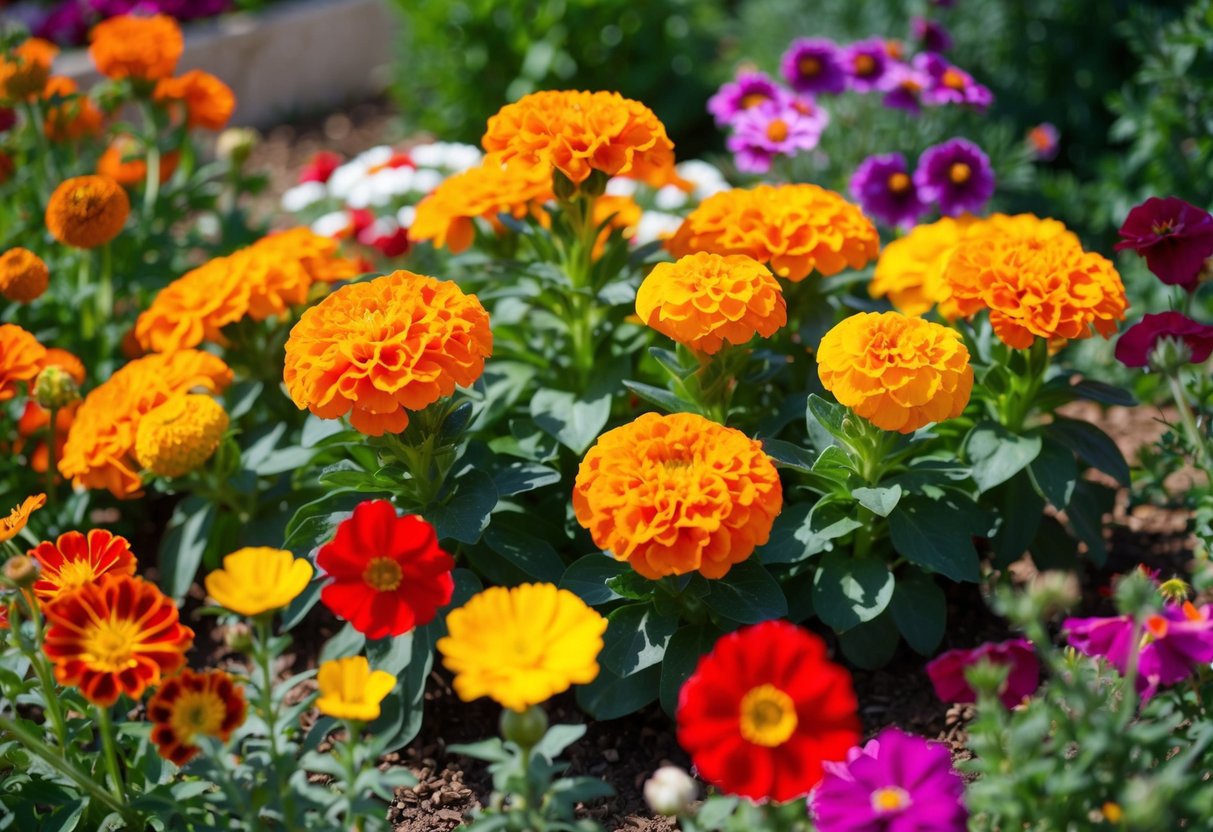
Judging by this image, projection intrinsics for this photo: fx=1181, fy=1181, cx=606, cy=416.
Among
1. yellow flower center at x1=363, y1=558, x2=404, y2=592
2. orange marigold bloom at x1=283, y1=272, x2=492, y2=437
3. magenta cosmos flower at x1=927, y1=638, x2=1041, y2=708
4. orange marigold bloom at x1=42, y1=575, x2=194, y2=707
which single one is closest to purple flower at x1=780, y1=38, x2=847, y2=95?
orange marigold bloom at x1=283, y1=272, x2=492, y2=437

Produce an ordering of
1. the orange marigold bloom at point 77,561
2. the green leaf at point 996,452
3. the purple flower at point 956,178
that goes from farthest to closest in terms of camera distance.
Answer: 1. the purple flower at point 956,178
2. the green leaf at point 996,452
3. the orange marigold bloom at point 77,561

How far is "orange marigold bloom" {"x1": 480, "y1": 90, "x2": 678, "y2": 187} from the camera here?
221 centimetres

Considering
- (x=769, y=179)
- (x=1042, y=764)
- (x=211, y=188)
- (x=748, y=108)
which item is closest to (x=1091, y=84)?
(x=769, y=179)

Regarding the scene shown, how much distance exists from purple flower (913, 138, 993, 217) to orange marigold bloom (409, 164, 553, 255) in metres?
1.06

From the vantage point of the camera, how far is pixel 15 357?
2.34 m

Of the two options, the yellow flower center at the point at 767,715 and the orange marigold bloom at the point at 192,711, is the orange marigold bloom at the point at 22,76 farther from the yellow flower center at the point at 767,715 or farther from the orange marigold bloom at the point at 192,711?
the yellow flower center at the point at 767,715

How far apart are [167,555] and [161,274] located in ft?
2.94

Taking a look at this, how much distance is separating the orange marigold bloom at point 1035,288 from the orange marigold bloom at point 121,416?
1535mm

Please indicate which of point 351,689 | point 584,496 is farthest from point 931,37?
point 351,689

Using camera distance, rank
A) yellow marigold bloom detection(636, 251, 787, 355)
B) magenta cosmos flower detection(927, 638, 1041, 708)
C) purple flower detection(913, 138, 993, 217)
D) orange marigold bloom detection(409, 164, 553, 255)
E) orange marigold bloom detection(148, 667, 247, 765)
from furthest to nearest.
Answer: purple flower detection(913, 138, 993, 217)
orange marigold bloom detection(409, 164, 553, 255)
yellow marigold bloom detection(636, 251, 787, 355)
magenta cosmos flower detection(927, 638, 1041, 708)
orange marigold bloom detection(148, 667, 247, 765)

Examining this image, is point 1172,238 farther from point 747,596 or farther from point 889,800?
point 889,800

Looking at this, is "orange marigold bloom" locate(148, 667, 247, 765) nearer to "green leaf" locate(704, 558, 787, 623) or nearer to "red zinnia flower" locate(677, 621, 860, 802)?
"red zinnia flower" locate(677, 621, 860, 802)

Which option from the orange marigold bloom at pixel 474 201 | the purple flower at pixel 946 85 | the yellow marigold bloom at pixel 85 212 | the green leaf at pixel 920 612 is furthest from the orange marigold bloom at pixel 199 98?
the green leaf at pixel 920 612

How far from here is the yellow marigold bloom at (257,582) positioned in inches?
65.3
